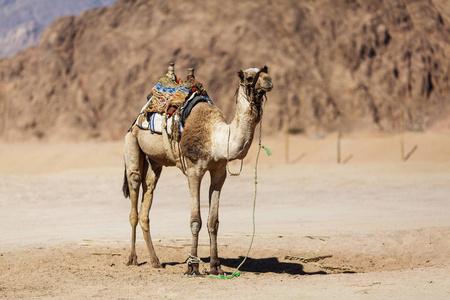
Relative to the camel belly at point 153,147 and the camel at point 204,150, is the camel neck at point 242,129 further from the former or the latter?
the camel belly at point 153,147

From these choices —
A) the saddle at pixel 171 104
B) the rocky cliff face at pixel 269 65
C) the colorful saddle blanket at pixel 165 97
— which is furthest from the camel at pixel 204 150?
the rocky cliff face at pixel 269 65

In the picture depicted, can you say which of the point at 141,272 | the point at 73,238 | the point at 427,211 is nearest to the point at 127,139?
the point at 141,272

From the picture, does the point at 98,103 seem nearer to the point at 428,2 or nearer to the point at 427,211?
the point at 428,2

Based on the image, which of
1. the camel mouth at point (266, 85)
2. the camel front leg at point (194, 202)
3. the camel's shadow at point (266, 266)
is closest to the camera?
the camel mouth at point (266, 85)

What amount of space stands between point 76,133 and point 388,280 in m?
52.8

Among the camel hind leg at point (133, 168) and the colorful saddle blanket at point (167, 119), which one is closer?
the colorful saddle blanket at point (167, 119)

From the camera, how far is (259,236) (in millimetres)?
11312

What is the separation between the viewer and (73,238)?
11578 mm

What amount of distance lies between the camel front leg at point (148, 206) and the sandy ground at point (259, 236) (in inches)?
7.5

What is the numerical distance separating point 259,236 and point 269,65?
151 feet

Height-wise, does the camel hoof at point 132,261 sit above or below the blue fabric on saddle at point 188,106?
below

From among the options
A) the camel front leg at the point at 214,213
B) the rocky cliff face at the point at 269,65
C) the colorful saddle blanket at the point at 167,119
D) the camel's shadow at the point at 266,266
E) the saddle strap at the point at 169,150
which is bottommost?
the camel's shadow at the point at 266,266

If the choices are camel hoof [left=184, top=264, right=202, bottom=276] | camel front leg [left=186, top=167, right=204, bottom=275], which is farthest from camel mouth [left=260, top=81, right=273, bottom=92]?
camel hoof [left=184, top=264, right=202, bottom=276]

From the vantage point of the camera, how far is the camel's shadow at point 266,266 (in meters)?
9.05
